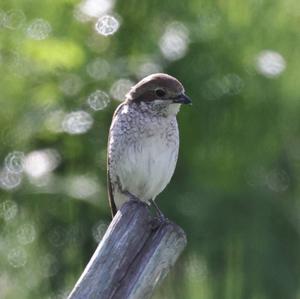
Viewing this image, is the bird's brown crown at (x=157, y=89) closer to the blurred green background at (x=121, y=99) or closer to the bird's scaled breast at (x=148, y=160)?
the bird's scaled breast at (x=148, y=160)

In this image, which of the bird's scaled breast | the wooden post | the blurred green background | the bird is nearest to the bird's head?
the bird

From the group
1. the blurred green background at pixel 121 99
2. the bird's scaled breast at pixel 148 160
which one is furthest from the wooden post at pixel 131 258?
the blurred green background at pixel 121 99

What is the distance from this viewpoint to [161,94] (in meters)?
6.00

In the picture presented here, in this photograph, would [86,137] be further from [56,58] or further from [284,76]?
[284,76]

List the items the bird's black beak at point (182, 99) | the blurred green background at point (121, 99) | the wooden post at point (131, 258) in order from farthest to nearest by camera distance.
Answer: the blurred green background at point (121, 99) → the bird's black beak at point (182, 99) → the wooden post at point (131, 258)

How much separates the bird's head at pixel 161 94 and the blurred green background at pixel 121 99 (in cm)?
136

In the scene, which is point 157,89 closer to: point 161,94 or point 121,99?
point 161,94

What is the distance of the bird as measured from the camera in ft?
19.6

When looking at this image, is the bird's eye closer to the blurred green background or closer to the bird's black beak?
the bird's black beak

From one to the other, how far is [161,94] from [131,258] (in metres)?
1.87

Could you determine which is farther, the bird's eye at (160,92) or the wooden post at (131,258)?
the bird's eye at (160,92)

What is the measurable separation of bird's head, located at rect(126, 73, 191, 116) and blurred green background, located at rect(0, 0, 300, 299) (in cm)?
136

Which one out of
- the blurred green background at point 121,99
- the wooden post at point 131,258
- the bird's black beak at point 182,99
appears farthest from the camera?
the blurred green background at point 121,99

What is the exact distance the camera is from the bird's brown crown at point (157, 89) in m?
5.97
